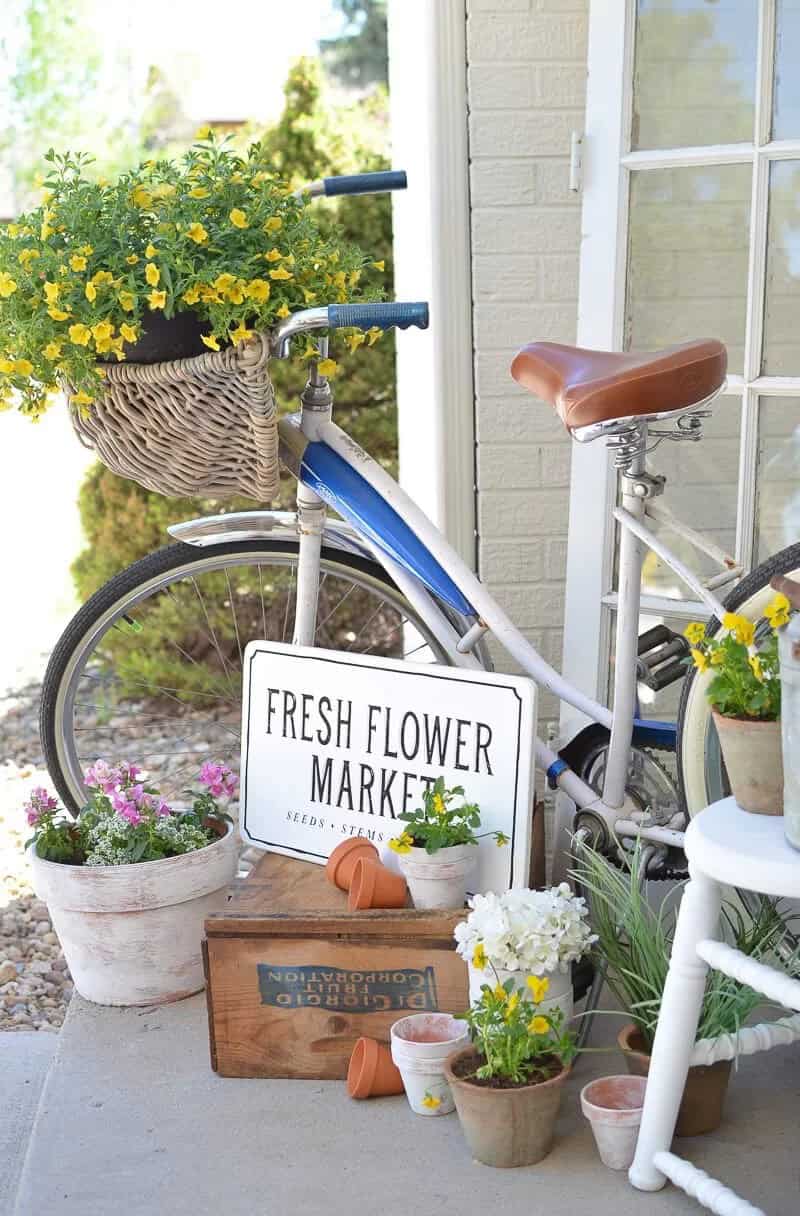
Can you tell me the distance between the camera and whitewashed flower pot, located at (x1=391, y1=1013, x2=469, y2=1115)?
178 centimetres

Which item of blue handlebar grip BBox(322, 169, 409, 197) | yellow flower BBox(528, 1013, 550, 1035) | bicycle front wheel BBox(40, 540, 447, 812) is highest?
blue handlebar grip BBox(322, 169, 409, 197)

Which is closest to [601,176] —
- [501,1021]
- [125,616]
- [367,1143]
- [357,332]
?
[357,332]

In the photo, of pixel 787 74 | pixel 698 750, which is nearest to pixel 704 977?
pixel 698 750

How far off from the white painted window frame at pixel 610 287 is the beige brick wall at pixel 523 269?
0.54ft

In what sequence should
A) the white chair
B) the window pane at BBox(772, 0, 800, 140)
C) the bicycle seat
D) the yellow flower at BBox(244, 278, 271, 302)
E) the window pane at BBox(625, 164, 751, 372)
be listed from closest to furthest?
the white chair
the bicycle seat
the yellow flower at BBox(244, 278, 271, 302)
the window pane at BBox(772, 0, 800, 140)
the window pane at BBox(625, 164, 751, 372)

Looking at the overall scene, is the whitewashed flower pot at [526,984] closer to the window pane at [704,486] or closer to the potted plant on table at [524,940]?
the potted plant on table at [524,940]

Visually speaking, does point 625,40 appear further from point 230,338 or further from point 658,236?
point 230,338

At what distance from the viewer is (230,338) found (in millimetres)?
1926

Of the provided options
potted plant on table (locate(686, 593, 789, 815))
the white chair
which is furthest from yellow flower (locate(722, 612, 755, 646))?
Result: the white chair

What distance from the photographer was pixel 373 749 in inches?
82.7

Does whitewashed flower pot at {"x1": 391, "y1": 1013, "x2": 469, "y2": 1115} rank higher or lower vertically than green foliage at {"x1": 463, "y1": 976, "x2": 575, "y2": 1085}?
lower

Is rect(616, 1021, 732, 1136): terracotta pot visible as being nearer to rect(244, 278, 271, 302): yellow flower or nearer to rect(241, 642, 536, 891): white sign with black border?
rect(241, 642, 536, 891): white sign with black border

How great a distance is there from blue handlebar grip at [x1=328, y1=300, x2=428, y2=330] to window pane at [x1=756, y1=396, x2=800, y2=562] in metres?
0.65

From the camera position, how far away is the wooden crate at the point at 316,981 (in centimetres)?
187
